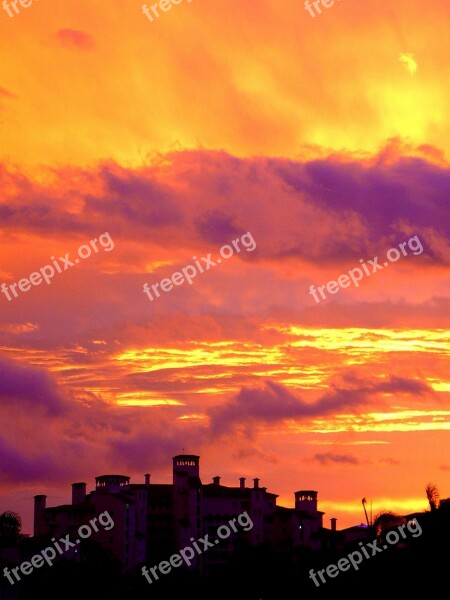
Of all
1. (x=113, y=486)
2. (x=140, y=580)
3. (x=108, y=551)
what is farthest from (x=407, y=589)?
(x=113, y=486)

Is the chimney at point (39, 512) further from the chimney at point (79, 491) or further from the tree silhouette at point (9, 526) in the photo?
the tree silhouette at point (9, 526)

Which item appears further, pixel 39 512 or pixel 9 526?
pixel 39 512

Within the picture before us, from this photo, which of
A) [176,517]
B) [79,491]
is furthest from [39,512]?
[176,517]

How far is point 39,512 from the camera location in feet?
491

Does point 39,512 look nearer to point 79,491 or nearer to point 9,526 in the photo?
point 79,491

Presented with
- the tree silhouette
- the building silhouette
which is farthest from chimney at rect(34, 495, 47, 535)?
the tree silhouette

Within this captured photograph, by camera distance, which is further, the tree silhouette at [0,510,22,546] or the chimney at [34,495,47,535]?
the chimney at [34,495,47,535]

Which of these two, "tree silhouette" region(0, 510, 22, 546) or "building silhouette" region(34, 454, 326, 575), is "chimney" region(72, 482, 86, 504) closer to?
"building silhouette" region(34, 454, 326, 575)

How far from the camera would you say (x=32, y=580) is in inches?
3868

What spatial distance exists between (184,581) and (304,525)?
5543 centimetres

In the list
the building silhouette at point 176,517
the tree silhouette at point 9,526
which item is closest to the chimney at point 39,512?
the building silhouette at point 176,517

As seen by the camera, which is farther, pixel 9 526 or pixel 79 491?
pixel 79 491

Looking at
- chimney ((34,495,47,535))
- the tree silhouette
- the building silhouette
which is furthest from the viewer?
chimney ((34,495,47,535))

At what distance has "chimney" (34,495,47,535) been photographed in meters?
148
